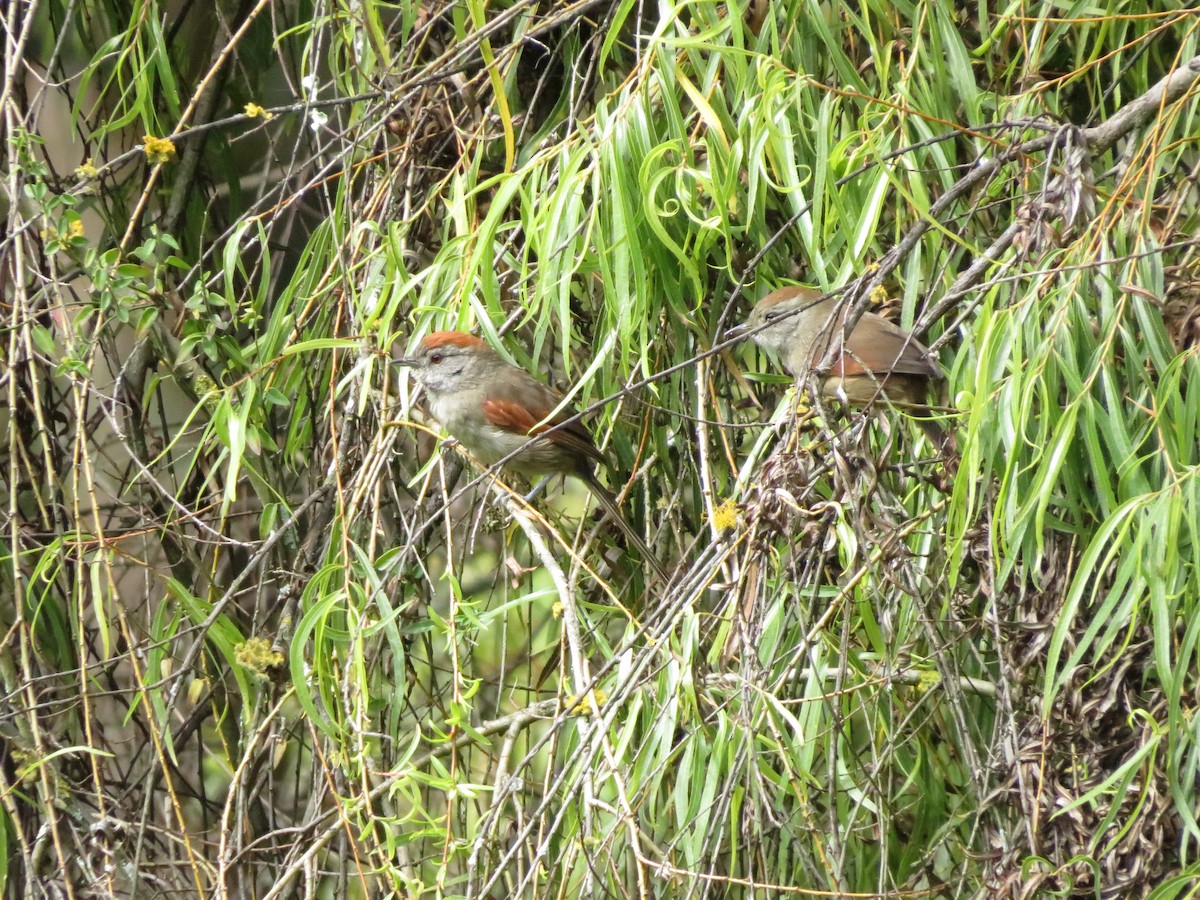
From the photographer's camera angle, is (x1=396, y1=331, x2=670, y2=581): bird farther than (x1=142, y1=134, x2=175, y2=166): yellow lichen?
Yes

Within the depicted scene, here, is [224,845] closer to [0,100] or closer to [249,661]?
[249,661]

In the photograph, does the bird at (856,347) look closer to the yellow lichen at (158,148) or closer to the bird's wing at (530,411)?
the bird's wing at (530,411)

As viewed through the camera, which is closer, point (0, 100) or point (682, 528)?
point (0, 100)

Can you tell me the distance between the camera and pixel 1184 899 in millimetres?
2736

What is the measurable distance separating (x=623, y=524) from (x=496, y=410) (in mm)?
1204

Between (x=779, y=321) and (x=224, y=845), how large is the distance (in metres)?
2.12

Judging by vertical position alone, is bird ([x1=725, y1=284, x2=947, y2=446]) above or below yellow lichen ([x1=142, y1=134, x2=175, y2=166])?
below

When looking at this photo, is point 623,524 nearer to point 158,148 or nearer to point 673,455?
point 673,455

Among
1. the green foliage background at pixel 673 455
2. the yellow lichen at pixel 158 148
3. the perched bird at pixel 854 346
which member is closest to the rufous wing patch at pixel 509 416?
the green foliage background at pixel 673 455

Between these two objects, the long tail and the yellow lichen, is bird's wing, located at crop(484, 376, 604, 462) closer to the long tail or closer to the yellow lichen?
the long tail

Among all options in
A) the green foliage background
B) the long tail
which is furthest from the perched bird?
the long tail

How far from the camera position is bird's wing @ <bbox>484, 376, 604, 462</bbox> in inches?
195

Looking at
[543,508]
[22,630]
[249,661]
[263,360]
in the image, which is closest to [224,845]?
[249,661]

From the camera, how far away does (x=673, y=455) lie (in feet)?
14.3
